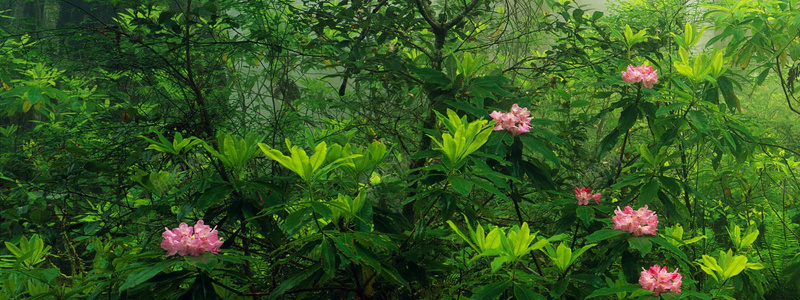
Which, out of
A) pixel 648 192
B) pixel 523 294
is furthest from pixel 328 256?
pixel 648 192

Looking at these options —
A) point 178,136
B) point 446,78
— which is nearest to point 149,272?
point 178,136

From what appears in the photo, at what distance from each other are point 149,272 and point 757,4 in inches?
86.0

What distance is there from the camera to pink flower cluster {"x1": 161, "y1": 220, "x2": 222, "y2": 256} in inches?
38.1

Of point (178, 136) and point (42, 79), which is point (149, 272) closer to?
point (178, 136)

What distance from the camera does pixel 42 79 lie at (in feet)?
8.49

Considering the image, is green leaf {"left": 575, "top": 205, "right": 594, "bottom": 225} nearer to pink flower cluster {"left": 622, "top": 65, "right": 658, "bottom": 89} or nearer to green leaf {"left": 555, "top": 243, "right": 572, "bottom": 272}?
green leaf {"left": 555, "top": 243, "right": 572, "bottom": 272}

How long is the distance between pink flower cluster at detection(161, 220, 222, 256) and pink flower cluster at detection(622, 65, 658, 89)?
3.52 feet


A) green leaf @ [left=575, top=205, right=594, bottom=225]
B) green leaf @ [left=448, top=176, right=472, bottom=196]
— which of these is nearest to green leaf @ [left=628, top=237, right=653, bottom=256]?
green leaf @ [left=575, top=205, right=594, bottom=225]

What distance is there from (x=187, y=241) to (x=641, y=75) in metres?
1.15

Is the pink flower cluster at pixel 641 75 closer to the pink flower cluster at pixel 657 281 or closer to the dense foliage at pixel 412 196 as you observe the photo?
the dense foliage at pixel 412 196

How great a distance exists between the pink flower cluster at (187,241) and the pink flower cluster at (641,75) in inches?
42.2

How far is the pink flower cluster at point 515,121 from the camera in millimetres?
1319

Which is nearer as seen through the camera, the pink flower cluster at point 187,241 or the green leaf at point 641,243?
the pink flower cluster at point 187,241

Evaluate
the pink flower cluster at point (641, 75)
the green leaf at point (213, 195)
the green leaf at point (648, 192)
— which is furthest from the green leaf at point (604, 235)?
the green leaf at point (213, 195)
